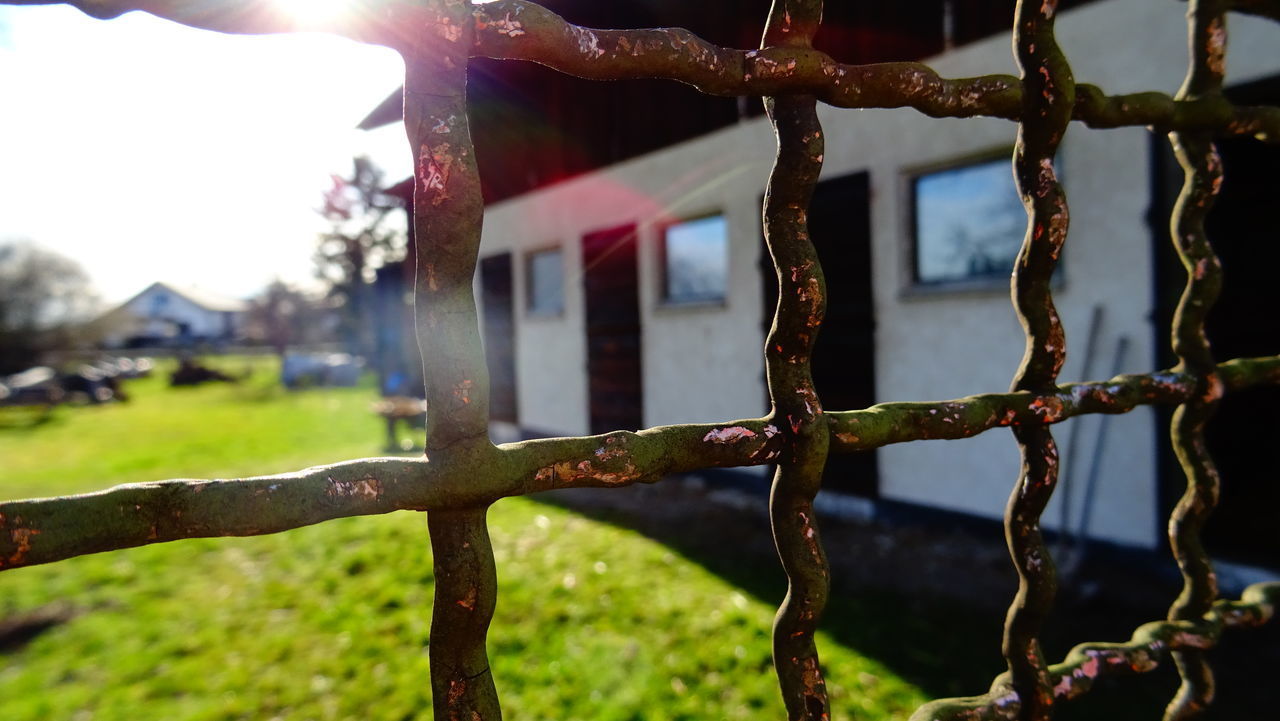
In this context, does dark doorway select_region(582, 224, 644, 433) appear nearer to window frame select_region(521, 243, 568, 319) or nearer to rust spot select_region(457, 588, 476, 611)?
window frame select_region(521, 243, 568, 319)

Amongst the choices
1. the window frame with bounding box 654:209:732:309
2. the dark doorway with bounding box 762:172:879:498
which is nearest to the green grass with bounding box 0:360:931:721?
the dark doorway with bounding box 762:172:879:498

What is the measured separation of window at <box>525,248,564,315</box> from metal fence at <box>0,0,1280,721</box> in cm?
879

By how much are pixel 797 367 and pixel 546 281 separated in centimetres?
950

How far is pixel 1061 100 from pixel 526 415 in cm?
1008

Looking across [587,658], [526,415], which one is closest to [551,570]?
[587,658]

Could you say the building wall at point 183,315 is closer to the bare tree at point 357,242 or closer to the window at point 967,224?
the bare tree at point 357,242

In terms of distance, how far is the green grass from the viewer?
2.93 m

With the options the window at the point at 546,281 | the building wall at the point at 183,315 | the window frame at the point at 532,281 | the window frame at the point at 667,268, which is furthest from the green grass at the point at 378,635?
the building wall at the point at 183,315

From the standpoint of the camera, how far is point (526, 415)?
10.6 metres

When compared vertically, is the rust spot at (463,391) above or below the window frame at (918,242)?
below

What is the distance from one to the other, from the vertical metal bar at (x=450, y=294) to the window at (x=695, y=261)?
21.6ft

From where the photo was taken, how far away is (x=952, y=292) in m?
5.26

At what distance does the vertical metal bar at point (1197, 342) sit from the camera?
1.06 m

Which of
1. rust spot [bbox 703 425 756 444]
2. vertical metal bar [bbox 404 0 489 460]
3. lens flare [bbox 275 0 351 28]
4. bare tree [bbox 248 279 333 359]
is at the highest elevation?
bare tree [bbox 248 279 333 359]
